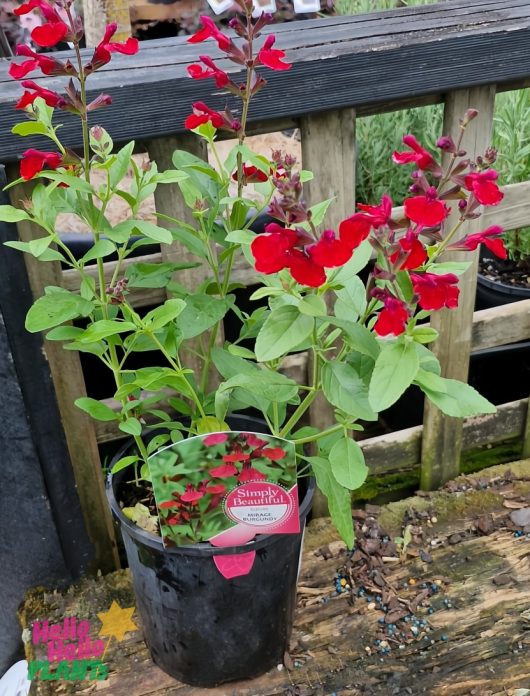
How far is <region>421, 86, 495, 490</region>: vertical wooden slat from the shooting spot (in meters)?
1.47

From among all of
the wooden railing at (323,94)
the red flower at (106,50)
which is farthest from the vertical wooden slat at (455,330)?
the red flower at (106,50)

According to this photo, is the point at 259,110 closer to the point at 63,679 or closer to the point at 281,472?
the point at 281,472

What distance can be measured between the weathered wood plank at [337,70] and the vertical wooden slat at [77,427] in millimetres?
212

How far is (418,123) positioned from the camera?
2.50 meters

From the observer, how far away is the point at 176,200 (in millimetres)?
1367

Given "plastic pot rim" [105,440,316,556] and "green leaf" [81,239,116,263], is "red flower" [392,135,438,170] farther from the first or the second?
"plastic pot rim" [105,440,316,556]

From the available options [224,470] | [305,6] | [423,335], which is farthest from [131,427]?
[305,6]

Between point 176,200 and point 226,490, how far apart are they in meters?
0.54

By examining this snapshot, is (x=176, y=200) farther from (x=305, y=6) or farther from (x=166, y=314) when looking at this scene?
(x=305, y=6)

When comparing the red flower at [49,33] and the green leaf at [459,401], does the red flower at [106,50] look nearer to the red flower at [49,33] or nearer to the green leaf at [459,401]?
the red flower at [49,33]

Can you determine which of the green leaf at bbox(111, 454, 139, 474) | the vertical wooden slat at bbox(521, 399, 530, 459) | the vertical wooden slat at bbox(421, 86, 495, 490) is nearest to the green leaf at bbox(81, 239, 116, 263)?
the green leaf at bbox(111, 454, 139, 474)

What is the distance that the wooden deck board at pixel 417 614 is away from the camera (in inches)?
56.8

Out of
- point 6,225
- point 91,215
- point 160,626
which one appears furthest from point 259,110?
point 160,626

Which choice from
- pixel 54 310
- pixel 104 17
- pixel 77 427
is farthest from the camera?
pixel 104 17
